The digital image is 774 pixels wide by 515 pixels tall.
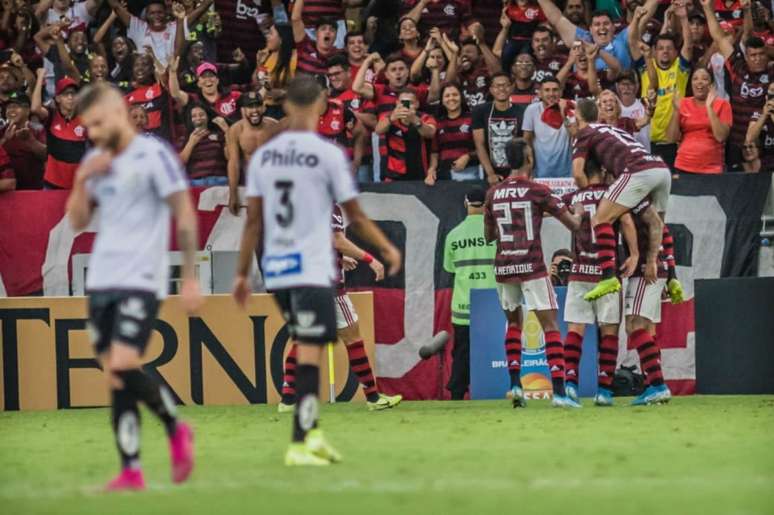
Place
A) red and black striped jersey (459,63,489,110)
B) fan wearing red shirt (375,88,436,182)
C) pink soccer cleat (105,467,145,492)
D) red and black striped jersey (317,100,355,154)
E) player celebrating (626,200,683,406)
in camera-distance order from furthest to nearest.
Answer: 1. red and black striped jersey (459,63,489,110)
2. red and black striped jersey (317,100,355,154)
3. fan wearing red shirt (375,88,436,182)
4. player celebrating (626,200,683,406)
5. pink soccer cleat (105,467,145,492)

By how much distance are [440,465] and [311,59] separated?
1176 cm

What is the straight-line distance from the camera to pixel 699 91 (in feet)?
60.2

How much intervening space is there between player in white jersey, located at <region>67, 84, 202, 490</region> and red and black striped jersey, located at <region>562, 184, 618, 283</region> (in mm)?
6959

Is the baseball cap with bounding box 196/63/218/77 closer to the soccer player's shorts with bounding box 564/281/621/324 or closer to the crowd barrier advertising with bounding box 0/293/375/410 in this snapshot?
the crowd barrier advertising with bounding box 0/293/375/410

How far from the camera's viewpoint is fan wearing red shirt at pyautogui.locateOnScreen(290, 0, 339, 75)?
2009 cm

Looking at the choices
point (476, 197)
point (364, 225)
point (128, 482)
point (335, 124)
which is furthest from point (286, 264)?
point (335, 124)

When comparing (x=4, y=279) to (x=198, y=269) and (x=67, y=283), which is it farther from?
(x=198, y=269)

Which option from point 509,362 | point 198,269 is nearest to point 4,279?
point 198,269

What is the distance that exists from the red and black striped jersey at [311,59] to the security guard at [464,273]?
3241 millimetres

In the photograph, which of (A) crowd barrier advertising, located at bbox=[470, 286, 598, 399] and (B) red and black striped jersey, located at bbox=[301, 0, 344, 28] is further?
(B) red and black striped jersey, located at bbox=[301, 0, 344, 28]

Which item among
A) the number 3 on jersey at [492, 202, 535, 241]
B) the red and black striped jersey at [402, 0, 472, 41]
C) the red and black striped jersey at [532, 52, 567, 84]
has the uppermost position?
the red and black striped jersey at [402, 0, 472, 41]

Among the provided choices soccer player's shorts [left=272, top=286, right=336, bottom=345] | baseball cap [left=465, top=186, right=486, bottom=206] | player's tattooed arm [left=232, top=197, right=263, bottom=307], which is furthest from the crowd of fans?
soccer player's shorts [left=272, top=286, right=336, bottom=345]

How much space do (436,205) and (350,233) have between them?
3.59 feet

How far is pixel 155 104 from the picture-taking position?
19.5m
